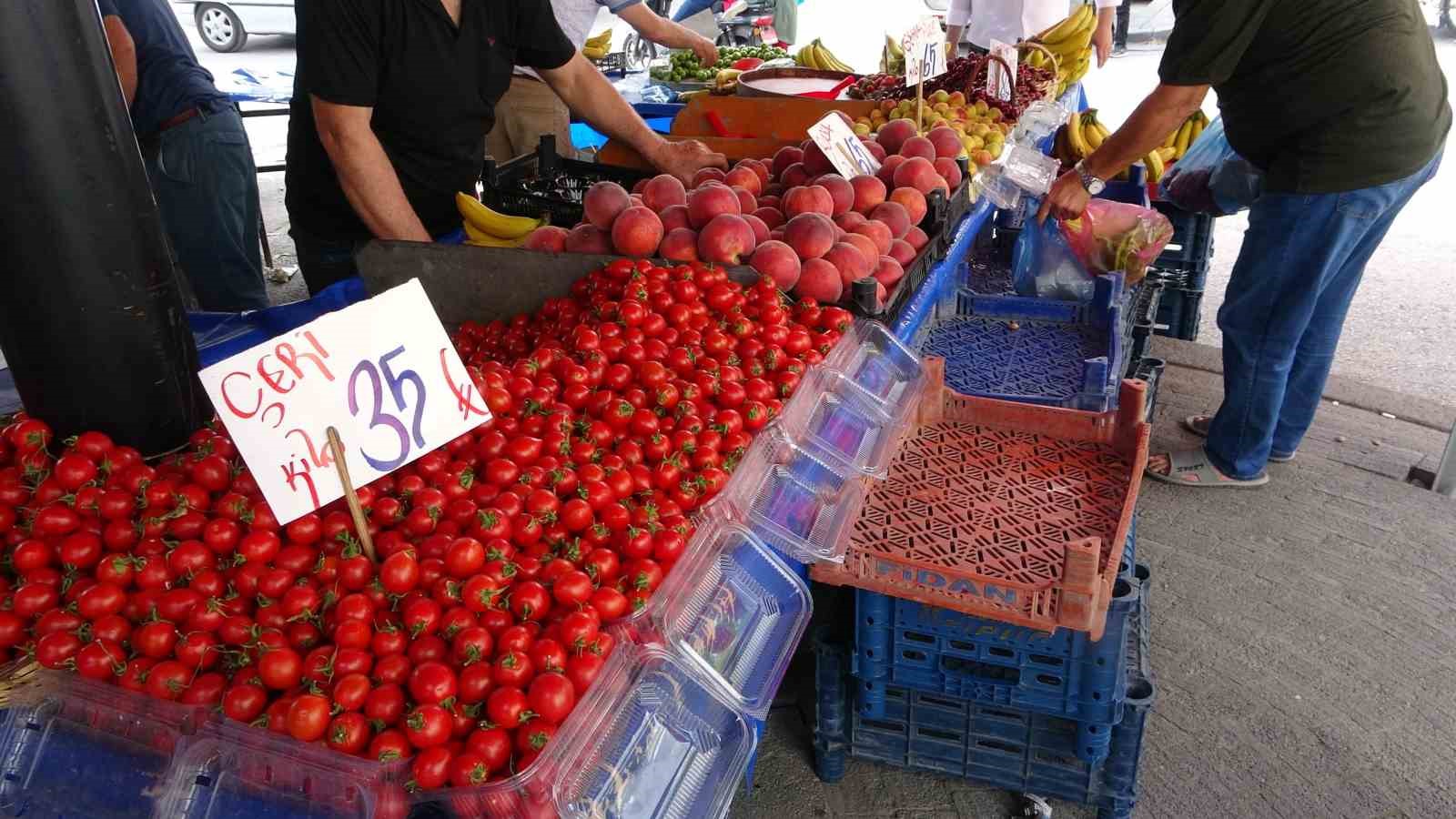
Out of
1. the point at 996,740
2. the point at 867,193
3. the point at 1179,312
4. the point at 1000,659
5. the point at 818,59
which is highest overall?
the point at 818,59

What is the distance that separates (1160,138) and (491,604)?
9.06 feet

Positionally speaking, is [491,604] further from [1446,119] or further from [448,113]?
[1446,119]

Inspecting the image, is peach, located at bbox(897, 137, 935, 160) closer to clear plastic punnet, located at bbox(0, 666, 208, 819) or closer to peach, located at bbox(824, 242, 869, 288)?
peach, located at bbox(824, 242, 869, 288)

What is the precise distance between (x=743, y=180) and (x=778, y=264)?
0.67m

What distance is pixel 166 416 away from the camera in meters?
1.53

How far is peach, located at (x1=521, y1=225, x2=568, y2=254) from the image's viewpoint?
97.7 inches

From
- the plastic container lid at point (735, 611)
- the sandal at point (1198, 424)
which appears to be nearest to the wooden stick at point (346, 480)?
the plastic container lid at point (735, 611)

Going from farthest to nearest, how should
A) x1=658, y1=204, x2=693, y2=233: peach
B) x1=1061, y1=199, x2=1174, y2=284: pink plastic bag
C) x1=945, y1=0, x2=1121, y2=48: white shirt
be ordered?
x1=945, y1=0, x2=1121, y2=48: white shirt < x1=1061, y1=199, x2=1174, y2=284: pink plastic bag < x1=658, y1=204, x2=693, y2=233: peach

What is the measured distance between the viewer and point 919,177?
2873 millimetres

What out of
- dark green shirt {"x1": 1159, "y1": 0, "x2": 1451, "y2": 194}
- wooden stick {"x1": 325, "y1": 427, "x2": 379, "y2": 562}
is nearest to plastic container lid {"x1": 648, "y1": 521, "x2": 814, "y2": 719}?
wooden stick {"x1": 325, "y1": 427, "x2": 379, "y2": 562}

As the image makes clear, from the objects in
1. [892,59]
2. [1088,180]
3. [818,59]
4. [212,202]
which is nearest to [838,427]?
[1088,180]

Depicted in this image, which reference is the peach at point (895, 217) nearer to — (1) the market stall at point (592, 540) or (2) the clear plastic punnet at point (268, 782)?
(1) the market stall at point (592, 540)

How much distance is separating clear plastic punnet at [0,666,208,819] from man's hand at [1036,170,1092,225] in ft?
10.3

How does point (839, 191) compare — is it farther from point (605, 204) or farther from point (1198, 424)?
point (1198, 424)
